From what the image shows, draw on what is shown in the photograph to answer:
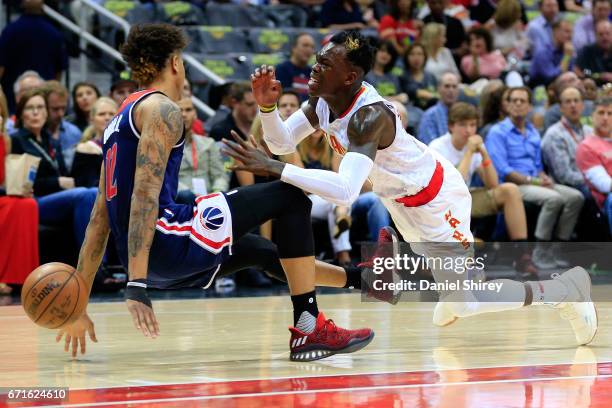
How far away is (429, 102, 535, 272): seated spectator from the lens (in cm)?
1007

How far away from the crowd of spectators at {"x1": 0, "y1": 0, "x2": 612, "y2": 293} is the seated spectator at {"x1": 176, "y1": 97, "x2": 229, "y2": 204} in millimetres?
11

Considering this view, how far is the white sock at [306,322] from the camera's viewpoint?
17.6 ft

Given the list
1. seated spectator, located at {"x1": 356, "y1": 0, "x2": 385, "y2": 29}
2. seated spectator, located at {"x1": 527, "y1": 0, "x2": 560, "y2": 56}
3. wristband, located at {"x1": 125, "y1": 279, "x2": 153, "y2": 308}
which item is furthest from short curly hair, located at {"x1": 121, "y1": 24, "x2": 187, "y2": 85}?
seated spectator, located at {"x1": 527, "y1": 0, "x2": 560, "y2": 56}

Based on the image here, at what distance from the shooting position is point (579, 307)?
583 cm

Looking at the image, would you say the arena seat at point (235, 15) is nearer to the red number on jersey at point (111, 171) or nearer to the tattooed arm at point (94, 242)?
the tattooed arm at point (94, 242)

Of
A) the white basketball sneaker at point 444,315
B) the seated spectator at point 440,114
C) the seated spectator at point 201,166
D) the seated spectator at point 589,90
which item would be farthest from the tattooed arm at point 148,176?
the seated spectator at point 589,90

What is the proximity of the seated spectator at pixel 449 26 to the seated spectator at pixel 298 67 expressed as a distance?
269 centimetres

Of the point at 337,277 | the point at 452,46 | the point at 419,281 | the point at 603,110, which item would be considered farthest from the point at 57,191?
the point at 452,46

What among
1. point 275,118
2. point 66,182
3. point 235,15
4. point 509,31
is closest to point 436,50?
point 509,31

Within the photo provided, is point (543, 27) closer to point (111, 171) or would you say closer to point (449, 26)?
point (449, 26)

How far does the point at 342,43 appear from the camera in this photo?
557 centimetres

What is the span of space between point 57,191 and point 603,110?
5.13 meters

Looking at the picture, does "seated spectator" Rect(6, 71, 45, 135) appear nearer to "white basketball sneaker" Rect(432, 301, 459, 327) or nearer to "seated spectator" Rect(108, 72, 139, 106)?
"seated spectator" Rect(108, 72, 139, 106)

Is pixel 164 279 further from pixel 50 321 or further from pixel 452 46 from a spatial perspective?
pixel 452 46
